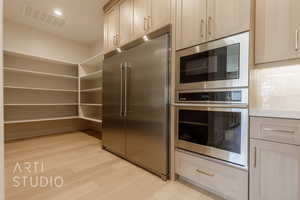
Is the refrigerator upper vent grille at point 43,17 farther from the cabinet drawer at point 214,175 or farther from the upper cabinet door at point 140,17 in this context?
the cabinet drawer at point 214,175

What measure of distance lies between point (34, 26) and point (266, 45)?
452 cm

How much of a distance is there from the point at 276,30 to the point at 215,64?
544 mm

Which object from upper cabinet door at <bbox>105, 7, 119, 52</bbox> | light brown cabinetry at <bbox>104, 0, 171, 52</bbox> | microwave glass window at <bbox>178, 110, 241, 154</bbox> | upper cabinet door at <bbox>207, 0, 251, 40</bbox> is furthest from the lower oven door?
upper cabinet door at <bbox>105, 7, 119, 52</bbox>

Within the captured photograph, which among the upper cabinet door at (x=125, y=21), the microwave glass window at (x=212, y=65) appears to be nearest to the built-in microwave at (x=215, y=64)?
the microwave glass window at (x=212, y=65)

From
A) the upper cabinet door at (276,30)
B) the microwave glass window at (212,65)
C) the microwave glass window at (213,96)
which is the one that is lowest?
the microwave glass window at (213,96)

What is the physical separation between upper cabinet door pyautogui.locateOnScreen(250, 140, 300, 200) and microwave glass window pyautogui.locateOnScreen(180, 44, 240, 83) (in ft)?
2.02

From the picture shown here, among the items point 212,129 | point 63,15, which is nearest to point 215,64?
point 212,129

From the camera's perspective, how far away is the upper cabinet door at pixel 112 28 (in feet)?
8.06

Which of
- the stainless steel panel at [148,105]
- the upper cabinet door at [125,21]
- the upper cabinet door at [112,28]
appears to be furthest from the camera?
the upper cabinet door at [112,28]

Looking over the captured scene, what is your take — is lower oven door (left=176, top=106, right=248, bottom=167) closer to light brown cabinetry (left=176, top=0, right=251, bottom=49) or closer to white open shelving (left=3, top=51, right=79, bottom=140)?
light brown cabinetry (left=176, top=0, right=251, bottom=49)

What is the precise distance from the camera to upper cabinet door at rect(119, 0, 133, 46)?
2.20 meters

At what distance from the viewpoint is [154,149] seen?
1819 millimetres

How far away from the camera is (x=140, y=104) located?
2.00 m

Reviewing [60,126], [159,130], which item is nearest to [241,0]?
[159,130]
